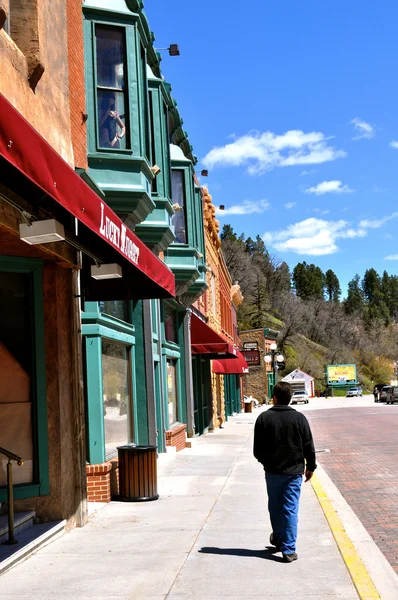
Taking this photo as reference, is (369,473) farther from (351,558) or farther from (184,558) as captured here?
(184,558)

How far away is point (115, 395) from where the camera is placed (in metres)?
12.2

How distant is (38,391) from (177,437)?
402 inches

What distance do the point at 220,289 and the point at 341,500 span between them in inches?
1066

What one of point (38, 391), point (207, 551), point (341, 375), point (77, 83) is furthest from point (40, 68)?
point (341, 375)

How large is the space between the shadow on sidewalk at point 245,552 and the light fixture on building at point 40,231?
11.3 feet

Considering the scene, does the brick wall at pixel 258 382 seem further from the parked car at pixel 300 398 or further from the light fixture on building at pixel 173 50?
the light fixture on building at pixel 173 50

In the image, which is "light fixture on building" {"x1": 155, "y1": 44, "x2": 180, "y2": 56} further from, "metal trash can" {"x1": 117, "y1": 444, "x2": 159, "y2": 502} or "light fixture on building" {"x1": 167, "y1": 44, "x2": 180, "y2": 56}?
"metal trash can" {"x1": 117, "y1": 444, "x2": 159, "y2": 502}

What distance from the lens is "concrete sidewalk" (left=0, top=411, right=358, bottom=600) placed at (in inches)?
232

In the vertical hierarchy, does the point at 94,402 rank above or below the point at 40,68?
below

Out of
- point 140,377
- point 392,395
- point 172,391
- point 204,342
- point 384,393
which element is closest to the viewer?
point 140,377

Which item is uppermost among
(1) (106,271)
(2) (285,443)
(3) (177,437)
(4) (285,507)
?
(1) (106,271)

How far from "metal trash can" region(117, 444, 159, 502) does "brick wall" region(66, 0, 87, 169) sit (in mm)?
4182

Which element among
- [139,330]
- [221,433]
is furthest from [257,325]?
[139,330]

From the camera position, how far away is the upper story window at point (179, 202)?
19328 mm
